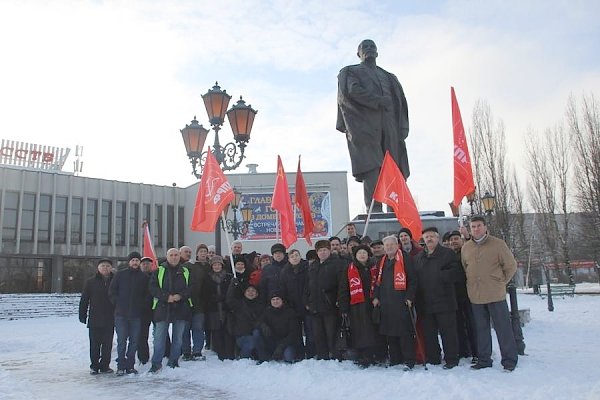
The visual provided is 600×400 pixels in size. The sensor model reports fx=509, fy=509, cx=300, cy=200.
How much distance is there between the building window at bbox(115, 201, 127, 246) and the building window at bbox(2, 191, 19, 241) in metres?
7.42

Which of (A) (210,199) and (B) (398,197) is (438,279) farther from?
(A) (210,199)

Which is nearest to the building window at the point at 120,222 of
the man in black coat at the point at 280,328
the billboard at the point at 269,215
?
the billboard at the point at 269,215

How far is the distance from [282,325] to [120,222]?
125 feet

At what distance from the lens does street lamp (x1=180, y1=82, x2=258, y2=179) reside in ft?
32.3

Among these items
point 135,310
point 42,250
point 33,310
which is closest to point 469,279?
point 135,310

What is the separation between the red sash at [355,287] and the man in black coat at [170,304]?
8.48 feet

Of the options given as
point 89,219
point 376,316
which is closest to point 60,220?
point 89,219

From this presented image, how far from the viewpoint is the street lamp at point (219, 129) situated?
9.85 metres

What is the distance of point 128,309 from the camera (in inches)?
305

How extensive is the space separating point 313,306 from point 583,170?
94.6 ft

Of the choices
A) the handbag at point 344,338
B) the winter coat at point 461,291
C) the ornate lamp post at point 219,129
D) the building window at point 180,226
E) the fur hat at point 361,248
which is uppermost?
the building window at point 180,226

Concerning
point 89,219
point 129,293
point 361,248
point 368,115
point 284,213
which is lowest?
point 129,293

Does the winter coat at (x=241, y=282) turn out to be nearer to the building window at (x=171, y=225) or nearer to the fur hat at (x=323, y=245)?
the fur hat at (x=323, y=245)

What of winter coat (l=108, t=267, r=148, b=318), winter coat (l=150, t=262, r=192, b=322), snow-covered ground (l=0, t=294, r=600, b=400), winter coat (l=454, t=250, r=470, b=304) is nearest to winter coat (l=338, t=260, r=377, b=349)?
snow-covered ground (l=0, t=294, r=600, b=400)
